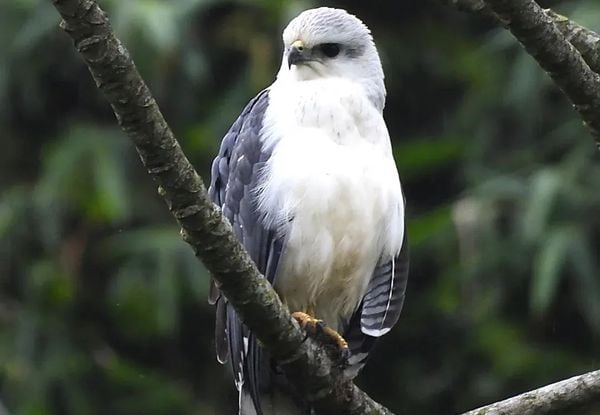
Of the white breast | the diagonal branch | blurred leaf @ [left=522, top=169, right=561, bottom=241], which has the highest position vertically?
the diagonal branch

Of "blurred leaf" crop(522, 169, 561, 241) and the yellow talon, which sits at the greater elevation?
the yellow talon

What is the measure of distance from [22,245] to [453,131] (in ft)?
8.05

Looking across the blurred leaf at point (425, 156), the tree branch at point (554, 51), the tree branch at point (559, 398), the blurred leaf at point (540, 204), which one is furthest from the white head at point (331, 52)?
the blurred leaf at point (425, 156)

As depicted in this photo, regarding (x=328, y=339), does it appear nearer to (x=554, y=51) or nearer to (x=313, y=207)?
(x=313, y=207)

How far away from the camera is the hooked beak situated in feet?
14.0

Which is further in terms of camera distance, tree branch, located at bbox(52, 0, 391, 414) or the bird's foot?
the bird's foot

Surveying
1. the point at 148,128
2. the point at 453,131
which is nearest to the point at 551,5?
the point at 453,131

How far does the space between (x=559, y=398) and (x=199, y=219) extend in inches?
41.8

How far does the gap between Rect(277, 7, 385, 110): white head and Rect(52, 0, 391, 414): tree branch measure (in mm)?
1152

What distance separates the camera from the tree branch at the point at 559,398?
3229 millimetres

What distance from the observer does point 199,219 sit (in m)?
2.90

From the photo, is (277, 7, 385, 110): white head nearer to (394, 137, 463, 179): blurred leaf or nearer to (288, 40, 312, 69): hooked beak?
(288, 40, 312, 69): hooked beak

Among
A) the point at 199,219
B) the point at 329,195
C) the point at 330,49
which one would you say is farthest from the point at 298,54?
the point at 199,219

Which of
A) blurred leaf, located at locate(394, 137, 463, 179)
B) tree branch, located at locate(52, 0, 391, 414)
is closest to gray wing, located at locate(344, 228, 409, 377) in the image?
tree branch, located at locate(52, 0, 391, 414)
